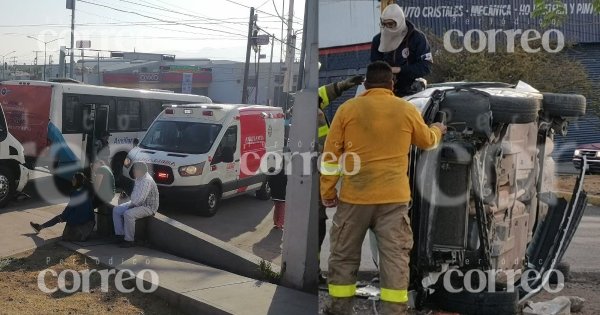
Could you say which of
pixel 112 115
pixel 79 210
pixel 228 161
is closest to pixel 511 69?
pixel 228 161

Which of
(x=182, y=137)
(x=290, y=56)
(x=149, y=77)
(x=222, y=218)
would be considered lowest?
(x=222, y=218)

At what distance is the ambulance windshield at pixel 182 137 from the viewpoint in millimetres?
12477

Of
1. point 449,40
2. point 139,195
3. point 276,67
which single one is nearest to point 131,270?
point 139,195

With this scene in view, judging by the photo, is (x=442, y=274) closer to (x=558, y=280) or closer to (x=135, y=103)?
(x=558, y=280)

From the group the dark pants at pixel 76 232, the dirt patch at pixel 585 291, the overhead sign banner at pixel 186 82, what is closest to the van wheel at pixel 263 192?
the dark pants at pixel 76 232

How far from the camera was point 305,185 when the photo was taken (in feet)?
18.7

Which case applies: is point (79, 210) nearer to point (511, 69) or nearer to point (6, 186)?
point (6, 186)

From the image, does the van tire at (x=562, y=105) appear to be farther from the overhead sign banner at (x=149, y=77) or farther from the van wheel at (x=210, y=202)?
the overhead sign banner at (x=149, y=77)

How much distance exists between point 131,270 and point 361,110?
3751 mm

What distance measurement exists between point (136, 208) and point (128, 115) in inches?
378

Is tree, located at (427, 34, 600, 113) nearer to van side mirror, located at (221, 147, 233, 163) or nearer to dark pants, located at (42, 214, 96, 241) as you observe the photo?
van side mirror, located at (221, 147, 233, 163)

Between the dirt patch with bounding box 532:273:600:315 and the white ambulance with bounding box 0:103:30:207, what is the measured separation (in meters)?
9.50

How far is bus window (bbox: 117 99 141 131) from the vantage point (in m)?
16.9

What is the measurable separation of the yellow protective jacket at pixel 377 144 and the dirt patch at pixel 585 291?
2615 mm
